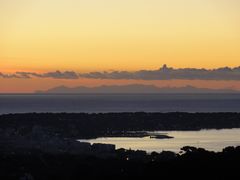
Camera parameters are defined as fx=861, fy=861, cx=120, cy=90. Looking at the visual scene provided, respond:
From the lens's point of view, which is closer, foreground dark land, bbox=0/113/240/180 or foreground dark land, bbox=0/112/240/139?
foreground dark land, bbox=0/113/240/180

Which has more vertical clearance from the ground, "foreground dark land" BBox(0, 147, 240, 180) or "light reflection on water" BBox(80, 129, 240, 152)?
"light reflection on water" BBox(80, 129, 240, 152)

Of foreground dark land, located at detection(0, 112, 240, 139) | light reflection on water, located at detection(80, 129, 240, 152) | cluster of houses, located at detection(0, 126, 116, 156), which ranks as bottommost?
cluster of houses, located at detection(0, 126, 116, 156)

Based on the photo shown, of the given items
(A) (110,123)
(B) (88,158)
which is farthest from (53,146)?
(A) (110,123)

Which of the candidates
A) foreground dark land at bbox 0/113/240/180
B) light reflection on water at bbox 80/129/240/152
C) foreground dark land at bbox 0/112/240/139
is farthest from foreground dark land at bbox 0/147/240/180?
foreground dark land at bbox 0/112/240/139

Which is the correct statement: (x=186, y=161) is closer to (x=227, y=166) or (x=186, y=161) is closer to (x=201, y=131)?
(x=227, y=166)

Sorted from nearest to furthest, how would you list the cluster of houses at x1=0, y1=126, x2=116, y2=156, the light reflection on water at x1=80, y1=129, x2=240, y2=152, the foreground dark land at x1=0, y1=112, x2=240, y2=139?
the cluster of houses at x1=0, y1=126, x2=116, y2=156 < the light reflection on water at x1=80, y1=129, x2=240, y2=152 < the foreground dark land at x1=0, y1=112, x2=240, y2=139

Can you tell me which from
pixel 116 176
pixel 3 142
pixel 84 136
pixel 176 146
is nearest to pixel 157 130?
pixel 84 136

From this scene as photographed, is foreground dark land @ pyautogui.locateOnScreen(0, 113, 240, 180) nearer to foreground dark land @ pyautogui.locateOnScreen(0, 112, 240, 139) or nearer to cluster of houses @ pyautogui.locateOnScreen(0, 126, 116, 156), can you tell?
cluster of houses @ pyautogui.locateOnScreen(0, 126, 116, 156)

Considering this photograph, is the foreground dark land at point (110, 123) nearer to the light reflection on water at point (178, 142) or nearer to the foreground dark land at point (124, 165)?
the light reflection on water at point (178, 142)

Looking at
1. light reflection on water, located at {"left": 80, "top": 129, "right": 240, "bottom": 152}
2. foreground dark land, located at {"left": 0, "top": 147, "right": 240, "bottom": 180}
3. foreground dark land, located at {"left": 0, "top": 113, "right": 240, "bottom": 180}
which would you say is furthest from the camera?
light reflection on water, located at {"left": 80, "top": 129, "right": 240, "bottom": 152}

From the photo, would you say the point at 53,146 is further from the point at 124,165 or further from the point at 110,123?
the point at 110,123
